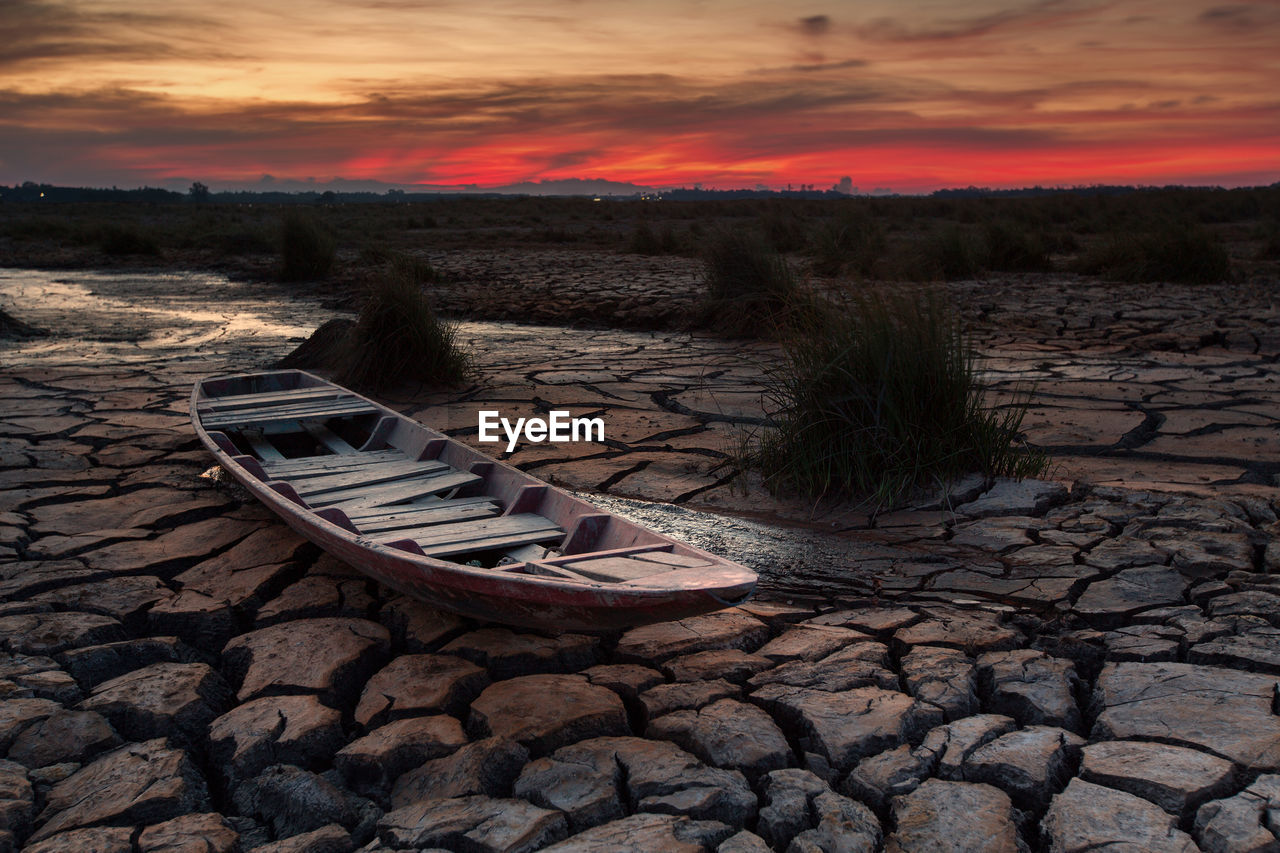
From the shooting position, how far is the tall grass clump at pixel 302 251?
47.0ft

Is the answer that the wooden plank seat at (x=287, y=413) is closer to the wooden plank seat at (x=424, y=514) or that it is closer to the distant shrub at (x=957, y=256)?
the wooden plank seat at (x=424, y=514)

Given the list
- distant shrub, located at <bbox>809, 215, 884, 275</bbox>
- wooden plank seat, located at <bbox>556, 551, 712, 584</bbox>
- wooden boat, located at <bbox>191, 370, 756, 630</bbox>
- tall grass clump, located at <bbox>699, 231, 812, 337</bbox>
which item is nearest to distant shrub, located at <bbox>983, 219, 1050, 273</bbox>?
distant shrub, located at <bbox>809, 215, 884, 275</bbox>

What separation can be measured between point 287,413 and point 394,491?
1383 millimetres

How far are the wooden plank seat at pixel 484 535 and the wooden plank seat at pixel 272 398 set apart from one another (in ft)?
6.98

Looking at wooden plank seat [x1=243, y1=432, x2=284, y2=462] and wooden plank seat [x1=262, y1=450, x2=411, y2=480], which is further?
wooden plank seat [x1=243, y1=432, x2=284, y2=462]

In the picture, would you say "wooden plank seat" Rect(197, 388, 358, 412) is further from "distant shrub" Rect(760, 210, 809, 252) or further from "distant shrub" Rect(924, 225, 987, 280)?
"distant shrub" Rect(760, 210, 809, 252)

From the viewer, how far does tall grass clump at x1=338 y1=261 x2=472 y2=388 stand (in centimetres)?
648

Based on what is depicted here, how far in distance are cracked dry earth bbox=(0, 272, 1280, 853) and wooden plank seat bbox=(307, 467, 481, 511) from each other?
22cm

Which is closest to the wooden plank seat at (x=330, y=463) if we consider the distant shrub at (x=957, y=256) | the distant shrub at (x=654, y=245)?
the distant shrub at (x=957, y=256)

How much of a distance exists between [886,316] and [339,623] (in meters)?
2.47

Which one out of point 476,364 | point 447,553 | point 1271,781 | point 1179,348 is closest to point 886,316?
point 447,553

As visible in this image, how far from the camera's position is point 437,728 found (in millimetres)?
2316

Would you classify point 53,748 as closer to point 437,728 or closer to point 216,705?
point 216,705

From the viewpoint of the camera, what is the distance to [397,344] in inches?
254
